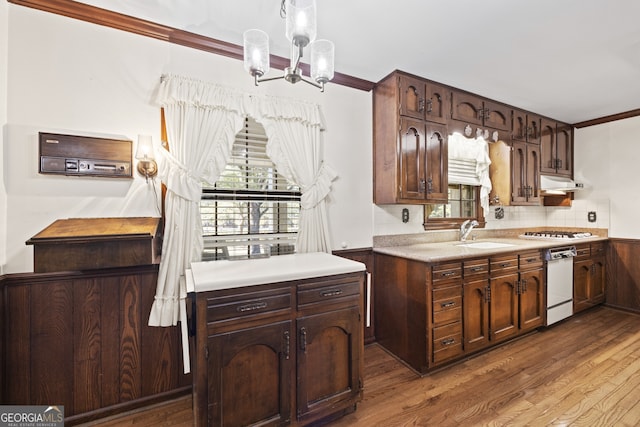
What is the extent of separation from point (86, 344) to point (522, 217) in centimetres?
513

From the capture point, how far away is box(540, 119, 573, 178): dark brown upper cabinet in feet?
12.5

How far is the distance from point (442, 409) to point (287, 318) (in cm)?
128

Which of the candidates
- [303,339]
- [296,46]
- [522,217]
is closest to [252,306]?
[303,339]

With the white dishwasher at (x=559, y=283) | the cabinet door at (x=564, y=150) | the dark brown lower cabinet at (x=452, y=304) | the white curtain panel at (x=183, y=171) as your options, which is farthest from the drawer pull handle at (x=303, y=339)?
the cabinet door at (x=564, y=150)

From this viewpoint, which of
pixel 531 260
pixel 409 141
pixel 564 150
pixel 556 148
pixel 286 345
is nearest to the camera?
pixel 286 345

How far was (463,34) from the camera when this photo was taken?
204cm

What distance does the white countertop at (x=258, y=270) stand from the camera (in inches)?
58.4

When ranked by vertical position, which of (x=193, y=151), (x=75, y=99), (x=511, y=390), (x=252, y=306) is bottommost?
(x=511, y=390)

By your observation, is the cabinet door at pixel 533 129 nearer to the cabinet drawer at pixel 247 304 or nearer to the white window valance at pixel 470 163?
the white window valance at pixel 470 163

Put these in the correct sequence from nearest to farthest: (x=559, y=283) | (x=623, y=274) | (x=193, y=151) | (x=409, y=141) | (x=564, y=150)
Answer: (x=193, y=151), (x=409, y=141), (x=559, y=283), (x=623, y=274), (x=564, y=150)

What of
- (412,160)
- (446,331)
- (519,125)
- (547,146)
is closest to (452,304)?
(446,331)

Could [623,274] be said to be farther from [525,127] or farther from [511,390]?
[511,390]

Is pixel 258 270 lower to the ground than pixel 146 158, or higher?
lower

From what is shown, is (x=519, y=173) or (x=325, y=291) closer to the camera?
(x=325, y=291)
